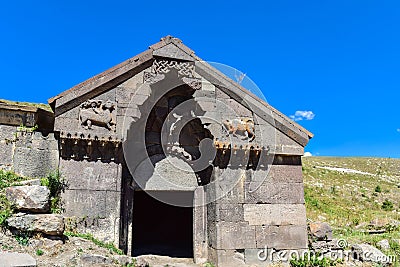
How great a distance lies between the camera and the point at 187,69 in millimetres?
8977

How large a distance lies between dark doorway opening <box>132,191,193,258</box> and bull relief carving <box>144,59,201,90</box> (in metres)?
4.36

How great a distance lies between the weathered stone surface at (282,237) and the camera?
28.4ft

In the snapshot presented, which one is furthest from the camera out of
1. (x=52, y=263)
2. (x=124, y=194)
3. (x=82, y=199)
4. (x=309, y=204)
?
(x=309, y=204)

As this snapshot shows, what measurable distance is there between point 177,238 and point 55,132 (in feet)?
20.7

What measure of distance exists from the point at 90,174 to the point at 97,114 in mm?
1347

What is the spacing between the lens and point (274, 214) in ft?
29.1

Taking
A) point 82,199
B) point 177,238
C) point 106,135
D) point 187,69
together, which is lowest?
point 177,238

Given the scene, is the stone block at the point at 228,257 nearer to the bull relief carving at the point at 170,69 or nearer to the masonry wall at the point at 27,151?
the bull relief carving at the point at 170,69

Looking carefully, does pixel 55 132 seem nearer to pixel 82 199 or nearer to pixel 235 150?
pixel 82 199

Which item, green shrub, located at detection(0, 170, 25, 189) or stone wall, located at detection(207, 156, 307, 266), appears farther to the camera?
stone wall, located at detection(207, 156, 307, 266)

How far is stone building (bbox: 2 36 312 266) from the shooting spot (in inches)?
317

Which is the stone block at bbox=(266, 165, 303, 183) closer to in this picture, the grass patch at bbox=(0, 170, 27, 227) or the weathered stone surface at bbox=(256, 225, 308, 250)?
the weathered stone surface at bbox=(256, 225, 308, 250)

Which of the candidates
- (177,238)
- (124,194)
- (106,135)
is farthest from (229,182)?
(177,238)

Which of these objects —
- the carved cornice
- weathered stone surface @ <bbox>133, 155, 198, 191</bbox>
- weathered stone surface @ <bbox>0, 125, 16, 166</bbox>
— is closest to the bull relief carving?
the carved cornice
